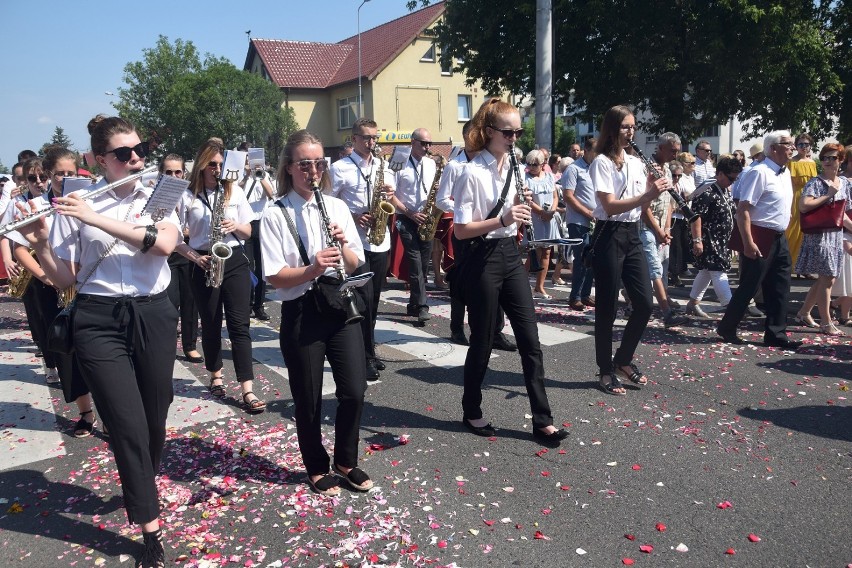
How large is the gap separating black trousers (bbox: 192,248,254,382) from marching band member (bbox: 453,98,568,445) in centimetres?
187

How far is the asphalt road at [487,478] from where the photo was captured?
138 inches

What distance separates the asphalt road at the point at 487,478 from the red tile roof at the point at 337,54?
41.6 m

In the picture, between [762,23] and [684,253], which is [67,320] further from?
[762,23]

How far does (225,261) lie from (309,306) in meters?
1.95

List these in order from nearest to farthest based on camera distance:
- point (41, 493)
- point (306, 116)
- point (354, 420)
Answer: point (354, 420), point (41, 493), point (306, 116)

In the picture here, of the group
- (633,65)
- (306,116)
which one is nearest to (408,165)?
(633,65)

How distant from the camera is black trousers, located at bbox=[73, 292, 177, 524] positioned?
3.39 m

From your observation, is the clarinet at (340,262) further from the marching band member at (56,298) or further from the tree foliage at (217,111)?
the tree foliage at (217,111)

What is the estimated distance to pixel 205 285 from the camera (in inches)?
224

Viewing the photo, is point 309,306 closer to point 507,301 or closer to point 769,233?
point 507,301

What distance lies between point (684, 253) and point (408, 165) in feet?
19.7

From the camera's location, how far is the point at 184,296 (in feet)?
22.6

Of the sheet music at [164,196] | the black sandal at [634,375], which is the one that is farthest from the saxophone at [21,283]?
the black sandal at [634,375]

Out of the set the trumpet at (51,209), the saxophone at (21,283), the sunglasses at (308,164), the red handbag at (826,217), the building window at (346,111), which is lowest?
the saxophone at (21,283)
